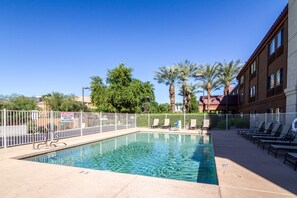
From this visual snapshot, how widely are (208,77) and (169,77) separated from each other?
6.20 m

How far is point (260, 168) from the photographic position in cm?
561

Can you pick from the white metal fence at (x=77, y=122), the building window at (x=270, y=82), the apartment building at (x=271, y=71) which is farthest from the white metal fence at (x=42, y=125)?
the building window at (x=270, y=82)

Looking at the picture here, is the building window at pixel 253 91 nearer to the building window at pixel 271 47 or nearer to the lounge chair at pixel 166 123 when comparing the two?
the building window at pixel 271 47

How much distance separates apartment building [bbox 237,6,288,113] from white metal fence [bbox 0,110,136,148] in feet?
45.9

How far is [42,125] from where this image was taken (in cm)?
1097

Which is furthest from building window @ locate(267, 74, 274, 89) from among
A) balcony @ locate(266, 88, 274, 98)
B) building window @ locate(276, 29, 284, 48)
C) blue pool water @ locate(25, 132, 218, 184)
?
blue pool water @ locate(25, 132, 218, 184)

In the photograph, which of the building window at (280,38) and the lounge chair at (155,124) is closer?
the building window at (280,38)

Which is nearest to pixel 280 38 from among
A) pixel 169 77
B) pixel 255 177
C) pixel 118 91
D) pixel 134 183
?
pixel 255 177

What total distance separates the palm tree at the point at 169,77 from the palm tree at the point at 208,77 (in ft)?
11.8

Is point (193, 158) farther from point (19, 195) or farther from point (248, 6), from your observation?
point (248, 6)

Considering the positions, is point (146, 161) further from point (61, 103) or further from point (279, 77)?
point (61, 103)

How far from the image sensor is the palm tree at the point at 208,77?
28734mm

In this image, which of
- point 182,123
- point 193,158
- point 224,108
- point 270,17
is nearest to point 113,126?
point 182,123

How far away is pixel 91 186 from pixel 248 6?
14.4 m
